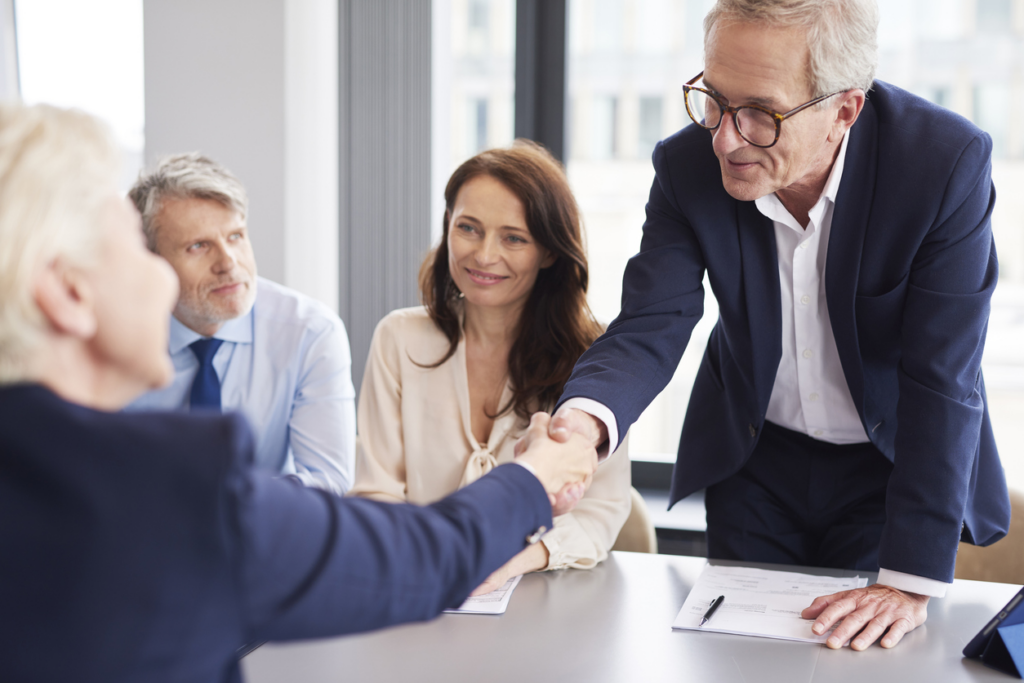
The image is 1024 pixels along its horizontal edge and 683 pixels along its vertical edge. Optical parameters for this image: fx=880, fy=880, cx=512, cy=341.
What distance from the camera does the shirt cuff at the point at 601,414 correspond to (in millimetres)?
1586

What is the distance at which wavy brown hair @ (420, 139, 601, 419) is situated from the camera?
213cm

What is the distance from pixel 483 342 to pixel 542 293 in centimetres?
20

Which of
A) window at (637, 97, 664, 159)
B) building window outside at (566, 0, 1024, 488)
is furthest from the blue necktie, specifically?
window at (637, 97, 664, 159)

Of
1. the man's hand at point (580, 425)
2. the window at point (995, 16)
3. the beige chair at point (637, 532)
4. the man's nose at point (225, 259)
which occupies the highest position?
the window at point (995, 16)

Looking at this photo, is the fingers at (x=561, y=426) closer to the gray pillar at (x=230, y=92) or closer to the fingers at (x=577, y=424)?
the fingers at (x=577, y=424)

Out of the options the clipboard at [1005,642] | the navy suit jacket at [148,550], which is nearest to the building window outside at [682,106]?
the clipboard at [1005,642]

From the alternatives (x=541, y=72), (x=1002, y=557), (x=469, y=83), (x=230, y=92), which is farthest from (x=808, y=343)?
(x=230, y=92)

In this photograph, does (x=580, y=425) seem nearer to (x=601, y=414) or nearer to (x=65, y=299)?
(x=601, y=414)

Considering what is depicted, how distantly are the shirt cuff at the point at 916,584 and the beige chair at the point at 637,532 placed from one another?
2.36 ft

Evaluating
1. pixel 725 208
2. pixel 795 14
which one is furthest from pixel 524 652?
pixel 795 14

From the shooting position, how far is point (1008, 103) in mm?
2900

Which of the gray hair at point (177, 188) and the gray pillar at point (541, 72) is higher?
the gray pillar at point (541, 72)

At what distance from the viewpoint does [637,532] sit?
6.98ft

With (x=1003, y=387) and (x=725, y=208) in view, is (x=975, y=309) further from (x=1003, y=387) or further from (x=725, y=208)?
(x=1003, y=387)
